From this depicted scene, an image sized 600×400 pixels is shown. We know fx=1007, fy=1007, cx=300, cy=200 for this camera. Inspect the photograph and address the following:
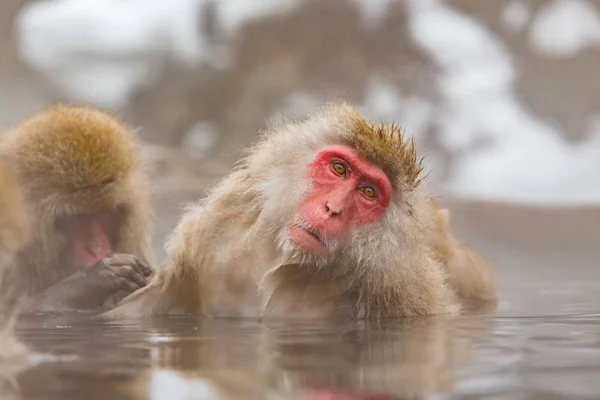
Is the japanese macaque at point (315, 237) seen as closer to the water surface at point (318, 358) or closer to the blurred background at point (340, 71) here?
the water surface at point (318, 358)

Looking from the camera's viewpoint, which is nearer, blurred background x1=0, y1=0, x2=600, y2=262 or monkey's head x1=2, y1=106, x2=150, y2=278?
monkey's head x1=2, y1=106, x2=150, y2=278

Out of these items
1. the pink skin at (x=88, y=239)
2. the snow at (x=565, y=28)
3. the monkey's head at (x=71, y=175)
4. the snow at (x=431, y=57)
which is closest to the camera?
the monkey's head at (x=71, y=175)

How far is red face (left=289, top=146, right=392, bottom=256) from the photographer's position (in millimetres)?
3736

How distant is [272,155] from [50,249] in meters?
1.24

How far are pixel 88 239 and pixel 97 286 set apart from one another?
1.27 ft

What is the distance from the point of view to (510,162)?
12281mm

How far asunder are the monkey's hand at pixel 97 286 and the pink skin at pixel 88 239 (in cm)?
18

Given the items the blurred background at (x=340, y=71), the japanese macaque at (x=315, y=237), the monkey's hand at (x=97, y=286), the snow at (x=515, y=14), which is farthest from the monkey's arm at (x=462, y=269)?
the snow at (x=515, y=14)

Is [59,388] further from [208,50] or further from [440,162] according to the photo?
[208,50]

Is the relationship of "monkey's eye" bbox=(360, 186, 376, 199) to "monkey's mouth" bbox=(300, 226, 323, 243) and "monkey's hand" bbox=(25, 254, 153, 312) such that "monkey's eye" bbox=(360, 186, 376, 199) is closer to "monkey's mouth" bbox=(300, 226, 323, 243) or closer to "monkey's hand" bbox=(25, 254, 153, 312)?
"monkey's mouth" bbox=(300, 226, 323, 243)

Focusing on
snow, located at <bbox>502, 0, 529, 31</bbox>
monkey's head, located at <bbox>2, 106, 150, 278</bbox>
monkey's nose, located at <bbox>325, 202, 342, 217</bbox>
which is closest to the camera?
monkey's nose, located at <bbox>325, 202, 342, 217</bbox>

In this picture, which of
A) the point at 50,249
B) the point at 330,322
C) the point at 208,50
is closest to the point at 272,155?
the point at 330,322

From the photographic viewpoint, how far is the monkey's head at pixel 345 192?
3760 mm

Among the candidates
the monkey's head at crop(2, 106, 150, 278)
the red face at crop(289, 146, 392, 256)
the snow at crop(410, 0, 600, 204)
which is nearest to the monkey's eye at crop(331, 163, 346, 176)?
the red face at crop(289, 146, 392, 256)
